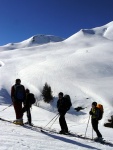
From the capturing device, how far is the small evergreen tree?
60.5 meters

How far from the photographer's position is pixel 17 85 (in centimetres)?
1332

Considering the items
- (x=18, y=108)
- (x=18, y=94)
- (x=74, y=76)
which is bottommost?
(x=18, y=108)

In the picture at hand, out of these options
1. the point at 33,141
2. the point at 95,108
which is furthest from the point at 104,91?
the point at 33,141

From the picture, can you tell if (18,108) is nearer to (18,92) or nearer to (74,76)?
(18,92)

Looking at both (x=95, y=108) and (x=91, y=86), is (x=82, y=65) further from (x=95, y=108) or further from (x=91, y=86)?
(x=95, y=108)

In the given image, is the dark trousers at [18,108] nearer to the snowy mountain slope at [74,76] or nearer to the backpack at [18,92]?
the backpack at [18,92]

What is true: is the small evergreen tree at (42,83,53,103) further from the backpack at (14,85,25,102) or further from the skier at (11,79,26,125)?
the backpack at (14,85,25,102)

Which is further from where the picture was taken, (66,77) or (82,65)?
(82,65)

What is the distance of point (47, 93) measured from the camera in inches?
2430

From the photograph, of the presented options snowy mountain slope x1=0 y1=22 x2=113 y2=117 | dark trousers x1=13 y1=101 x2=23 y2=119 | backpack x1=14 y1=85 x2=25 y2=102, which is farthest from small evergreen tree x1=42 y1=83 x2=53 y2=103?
backpack x1=14 y1=85 x2=25 y2=102

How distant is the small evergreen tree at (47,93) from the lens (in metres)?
60.5

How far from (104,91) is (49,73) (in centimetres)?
2070

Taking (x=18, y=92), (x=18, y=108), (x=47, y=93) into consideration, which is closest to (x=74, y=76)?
(x=47, y=93)

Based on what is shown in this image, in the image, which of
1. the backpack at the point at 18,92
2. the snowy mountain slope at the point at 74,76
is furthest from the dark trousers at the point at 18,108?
the snowy mountain slope at the point at 74,76
